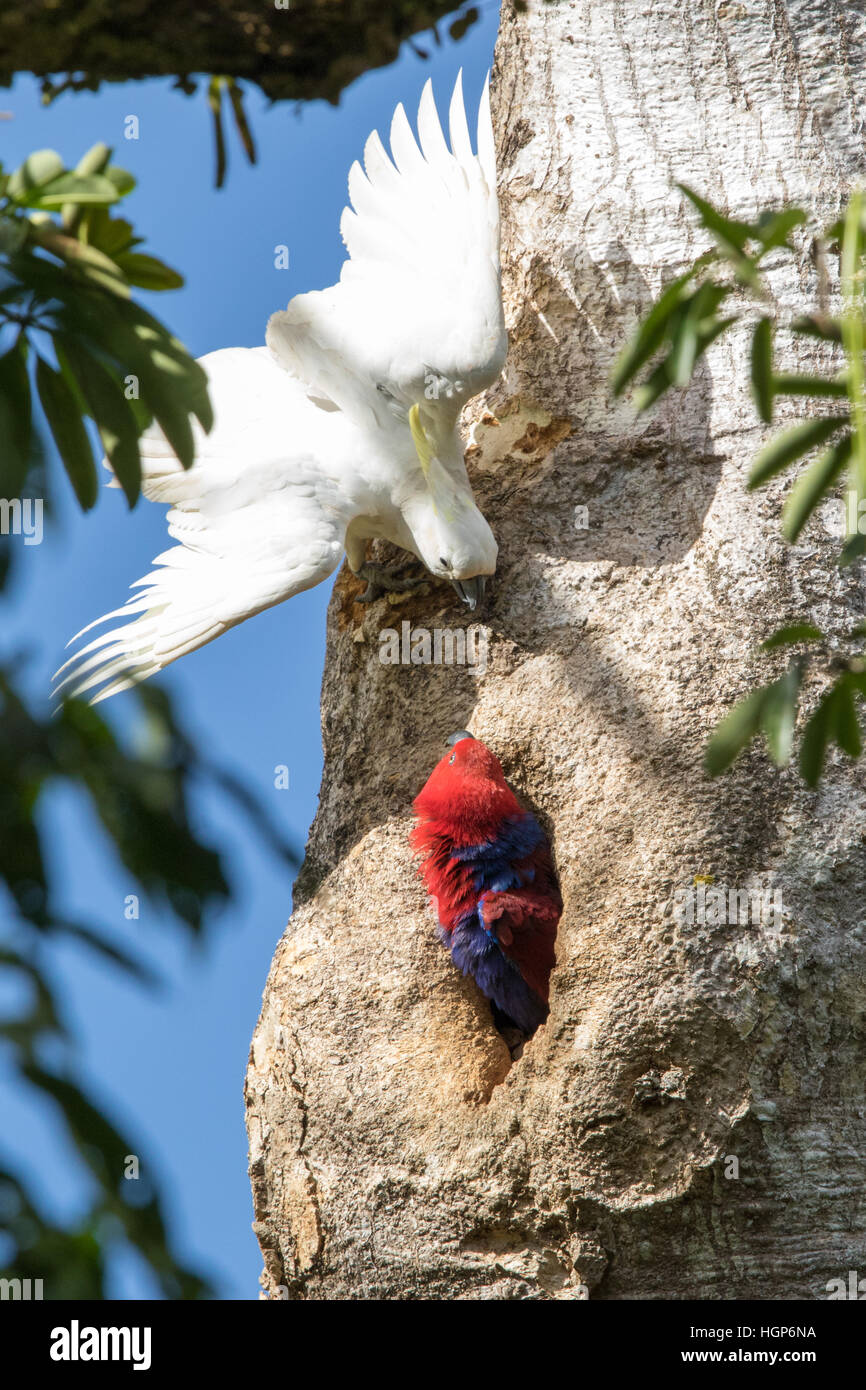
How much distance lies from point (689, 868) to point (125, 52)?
7.13ft

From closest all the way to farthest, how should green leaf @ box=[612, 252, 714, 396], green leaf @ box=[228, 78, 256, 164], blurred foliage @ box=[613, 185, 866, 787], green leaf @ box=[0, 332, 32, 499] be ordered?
green leaf @ box=[0, 332, 32, 499] < blurred foliage @ box=[613, 185, 866, 787] < green leaf @ box=[612, 252, 714, 396] < green leaf @ box=[228, 78, 256, 164]

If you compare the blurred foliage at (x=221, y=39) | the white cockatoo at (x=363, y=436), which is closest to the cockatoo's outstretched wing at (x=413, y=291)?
the white cockatoo at (x=363, y=436)

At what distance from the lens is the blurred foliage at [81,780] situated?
1.10 m

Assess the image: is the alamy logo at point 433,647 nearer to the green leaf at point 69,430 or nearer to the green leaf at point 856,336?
the green leaf at point 69,430

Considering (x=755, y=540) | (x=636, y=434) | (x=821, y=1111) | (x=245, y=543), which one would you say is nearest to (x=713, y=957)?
(x=821, y=1111)

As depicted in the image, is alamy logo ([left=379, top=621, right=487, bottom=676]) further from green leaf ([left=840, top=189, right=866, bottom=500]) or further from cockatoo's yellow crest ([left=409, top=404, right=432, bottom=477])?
green leaf ([left=840, top=189, right=866, bottom=500])

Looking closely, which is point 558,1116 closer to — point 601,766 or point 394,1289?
point 394,1289

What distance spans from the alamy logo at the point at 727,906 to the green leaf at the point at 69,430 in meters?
1.95

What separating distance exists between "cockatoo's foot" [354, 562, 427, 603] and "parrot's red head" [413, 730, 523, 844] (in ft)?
2.19

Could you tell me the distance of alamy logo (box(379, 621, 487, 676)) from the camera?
12.7 feet

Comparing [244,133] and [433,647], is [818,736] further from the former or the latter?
[433,647]

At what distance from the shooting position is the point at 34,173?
1.59 metres
